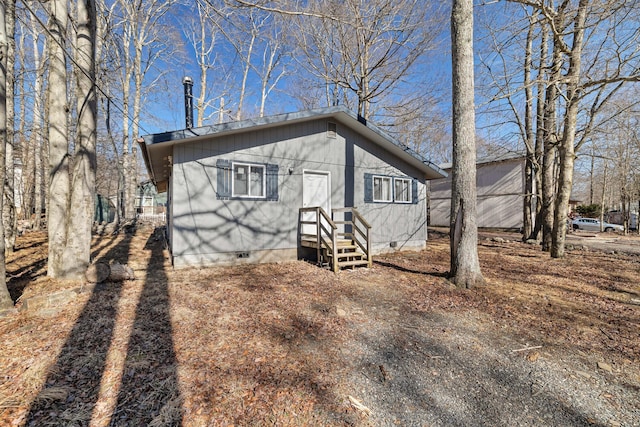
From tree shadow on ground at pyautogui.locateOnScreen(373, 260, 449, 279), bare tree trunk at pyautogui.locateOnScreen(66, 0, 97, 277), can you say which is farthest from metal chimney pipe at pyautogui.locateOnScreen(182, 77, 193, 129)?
tree shadow on ground at pyautogui.locateOnScreen(373, 260, 449, 279)

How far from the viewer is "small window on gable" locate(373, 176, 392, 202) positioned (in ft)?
32.1

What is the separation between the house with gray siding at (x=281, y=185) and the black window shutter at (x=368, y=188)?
0.03 m

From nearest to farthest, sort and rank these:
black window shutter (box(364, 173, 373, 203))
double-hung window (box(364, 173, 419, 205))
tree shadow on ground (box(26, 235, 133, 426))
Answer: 1. tree shadow on ground (box(26, 235, 133, 426))
2. black window shutter (box(364, 173, 373, 203))
3. double-hung window (box(364, 173, 419, 205))

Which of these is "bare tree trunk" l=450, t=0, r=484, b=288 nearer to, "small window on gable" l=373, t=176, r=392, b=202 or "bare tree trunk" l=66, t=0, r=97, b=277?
"small window on gable" l=373, t=176, r=392, b=202

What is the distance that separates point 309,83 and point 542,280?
15064mm

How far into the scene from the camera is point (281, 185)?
7953 millimetres

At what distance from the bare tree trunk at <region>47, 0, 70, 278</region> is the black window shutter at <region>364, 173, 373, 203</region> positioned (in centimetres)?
755

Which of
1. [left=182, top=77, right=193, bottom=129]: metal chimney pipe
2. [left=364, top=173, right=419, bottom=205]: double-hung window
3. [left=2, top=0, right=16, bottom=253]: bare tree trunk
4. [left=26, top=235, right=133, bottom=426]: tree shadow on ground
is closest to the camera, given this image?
[left=26, top=235, right=133, bottom=426]: tree shadow on ground

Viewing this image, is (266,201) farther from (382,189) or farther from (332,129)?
(382,189)

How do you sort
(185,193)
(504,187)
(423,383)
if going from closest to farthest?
(423,383) < (185,193) < (504,187)

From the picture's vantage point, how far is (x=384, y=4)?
37.8 ft

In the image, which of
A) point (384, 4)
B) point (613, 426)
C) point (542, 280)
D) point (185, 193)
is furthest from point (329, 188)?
point (384, 4)

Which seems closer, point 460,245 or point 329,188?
point 460,245

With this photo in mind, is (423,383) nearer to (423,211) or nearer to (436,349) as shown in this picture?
(436,349)
